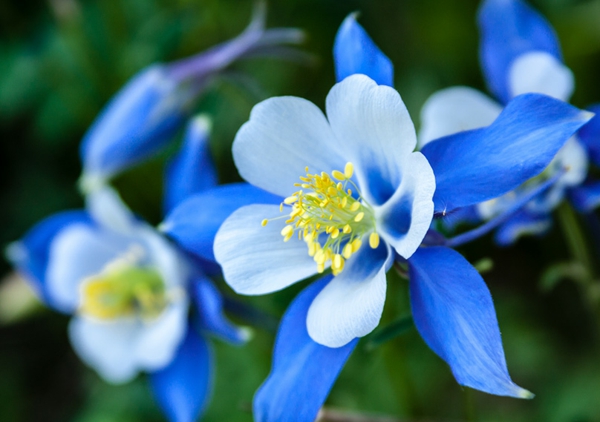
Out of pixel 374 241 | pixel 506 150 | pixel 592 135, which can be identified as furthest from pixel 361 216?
pixel 592 135

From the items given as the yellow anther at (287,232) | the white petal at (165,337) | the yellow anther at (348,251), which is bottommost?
the white petal at (165,337)

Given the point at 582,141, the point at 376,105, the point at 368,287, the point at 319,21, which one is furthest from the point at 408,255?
the point at 319,21

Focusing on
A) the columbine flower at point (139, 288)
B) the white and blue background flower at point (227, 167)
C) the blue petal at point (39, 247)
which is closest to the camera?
the columbine flower at point (139, 288)

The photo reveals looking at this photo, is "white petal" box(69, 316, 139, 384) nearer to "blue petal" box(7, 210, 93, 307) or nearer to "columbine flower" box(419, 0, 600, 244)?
"blue petal" box(7, 210, 93, 307)

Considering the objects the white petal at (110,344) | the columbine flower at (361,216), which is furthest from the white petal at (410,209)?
the white petal at (110,344)

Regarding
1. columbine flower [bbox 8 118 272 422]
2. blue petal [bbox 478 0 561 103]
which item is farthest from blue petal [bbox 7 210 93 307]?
blue petal [bbox 478 0 561 103]

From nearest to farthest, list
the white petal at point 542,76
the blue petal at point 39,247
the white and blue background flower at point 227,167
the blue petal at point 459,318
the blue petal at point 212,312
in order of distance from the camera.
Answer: the blue petal at point 459,318
the white petal at point 542,76
the blue petal at point 212,312
the blue petal at point 39,247
the white and blue background flower at point 227,167

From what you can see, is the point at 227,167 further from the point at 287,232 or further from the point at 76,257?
the point at 287,232

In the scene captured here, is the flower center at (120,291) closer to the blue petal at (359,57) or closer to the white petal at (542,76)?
the blue petal at (359,57)
